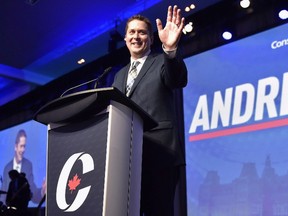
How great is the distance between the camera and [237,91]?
3.73 m

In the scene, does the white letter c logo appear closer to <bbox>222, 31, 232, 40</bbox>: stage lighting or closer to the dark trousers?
the dark trousers

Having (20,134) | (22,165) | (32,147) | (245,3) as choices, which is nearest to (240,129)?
(245,3)

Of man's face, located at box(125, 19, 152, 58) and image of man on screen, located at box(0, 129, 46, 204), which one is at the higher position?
image of man on screen, located at box(0, 129, 46, 204)

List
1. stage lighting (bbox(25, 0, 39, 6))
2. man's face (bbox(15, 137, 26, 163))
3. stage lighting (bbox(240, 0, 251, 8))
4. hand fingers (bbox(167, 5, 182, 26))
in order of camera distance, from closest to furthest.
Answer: hand fingers (bbox(167, 5, 182, 26)), stage lighting (bbox(240, 0, 251, 8)), stage lighting (bbox(25, 0, 39, 6)), man's face (bbox(15, 137, 26, 163))

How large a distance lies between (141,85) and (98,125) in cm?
26

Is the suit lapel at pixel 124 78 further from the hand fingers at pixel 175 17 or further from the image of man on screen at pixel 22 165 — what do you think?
the image of man on screen at pixel 22 165

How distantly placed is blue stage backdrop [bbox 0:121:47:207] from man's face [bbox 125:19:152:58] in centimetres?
509

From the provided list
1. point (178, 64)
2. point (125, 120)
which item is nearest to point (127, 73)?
point (178, 64)

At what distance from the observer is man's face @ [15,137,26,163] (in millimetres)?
6836

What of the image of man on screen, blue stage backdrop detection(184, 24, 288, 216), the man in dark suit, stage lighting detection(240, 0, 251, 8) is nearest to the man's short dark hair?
the image of man on screen

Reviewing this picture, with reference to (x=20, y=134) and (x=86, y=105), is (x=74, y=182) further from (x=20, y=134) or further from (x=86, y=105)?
(x=20, y=134)

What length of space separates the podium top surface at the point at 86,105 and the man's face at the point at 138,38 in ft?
1.06

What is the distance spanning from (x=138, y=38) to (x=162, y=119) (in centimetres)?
32

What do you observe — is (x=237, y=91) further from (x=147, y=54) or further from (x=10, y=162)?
(x=10, y=162)
